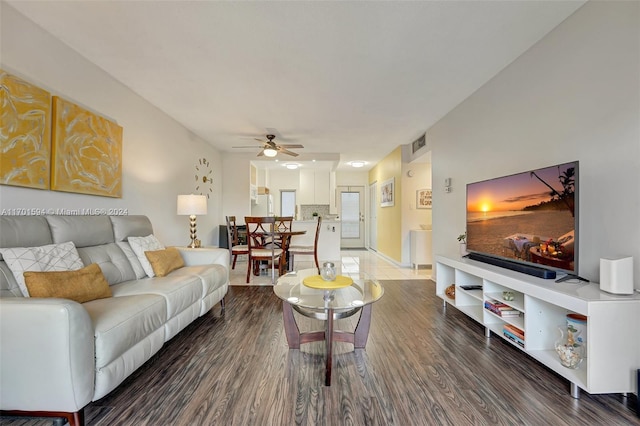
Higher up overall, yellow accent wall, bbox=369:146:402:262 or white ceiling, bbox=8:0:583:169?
white ceiling, bbox=8:0:583:169

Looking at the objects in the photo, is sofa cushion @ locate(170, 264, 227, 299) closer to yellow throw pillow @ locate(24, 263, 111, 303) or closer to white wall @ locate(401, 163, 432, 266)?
yellow throw pillow @ locate(24, 263, 111, 303)

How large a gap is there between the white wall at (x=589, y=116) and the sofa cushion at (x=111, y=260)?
137 inches

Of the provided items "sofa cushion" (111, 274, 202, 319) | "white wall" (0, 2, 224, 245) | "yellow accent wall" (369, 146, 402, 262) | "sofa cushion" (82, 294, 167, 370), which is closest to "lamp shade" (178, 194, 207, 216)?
"white wall" (0, 2, 224, 245)

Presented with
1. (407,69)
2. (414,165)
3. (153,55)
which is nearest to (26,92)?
(153,55)

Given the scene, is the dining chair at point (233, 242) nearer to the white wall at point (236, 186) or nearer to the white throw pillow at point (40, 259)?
the white wall at point (236, 186)

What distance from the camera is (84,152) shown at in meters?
2.41

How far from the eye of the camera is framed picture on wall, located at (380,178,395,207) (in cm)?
598

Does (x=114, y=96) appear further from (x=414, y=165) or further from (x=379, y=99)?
(x=414, y=165)

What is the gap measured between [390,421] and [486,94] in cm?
309

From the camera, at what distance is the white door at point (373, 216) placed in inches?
304

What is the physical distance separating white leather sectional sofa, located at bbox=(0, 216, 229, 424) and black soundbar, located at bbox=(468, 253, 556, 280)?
2551 mm

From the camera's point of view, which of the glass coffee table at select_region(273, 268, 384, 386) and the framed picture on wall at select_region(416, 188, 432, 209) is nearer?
the glass coffee table at select_region(273, 268, 384, 386)

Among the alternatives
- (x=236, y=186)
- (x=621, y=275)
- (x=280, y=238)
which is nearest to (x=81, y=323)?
(x=621, y=275)

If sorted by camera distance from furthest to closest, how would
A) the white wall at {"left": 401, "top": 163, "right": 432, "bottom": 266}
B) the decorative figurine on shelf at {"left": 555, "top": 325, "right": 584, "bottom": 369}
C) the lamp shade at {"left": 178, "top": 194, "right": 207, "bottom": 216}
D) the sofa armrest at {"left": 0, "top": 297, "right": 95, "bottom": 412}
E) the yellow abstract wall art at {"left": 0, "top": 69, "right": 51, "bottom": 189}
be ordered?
the white wall at {"left": 401, "top": 163, "right": 432, "bottom": 266} < the lamp shade at {"left": 178, "top": 194, "right": 207, "bottom": 216} < the yellow abstract wall art at {"left": 0, "top": 69, "right": 51, "bottom": 189} < the decorative figurine on shelf at {"left": 555, "top": 325, "right": 584, "bottom": 369} < the sofa armrest at {"left": 0, "top": 297, "right": 95, "bottom": 412}
